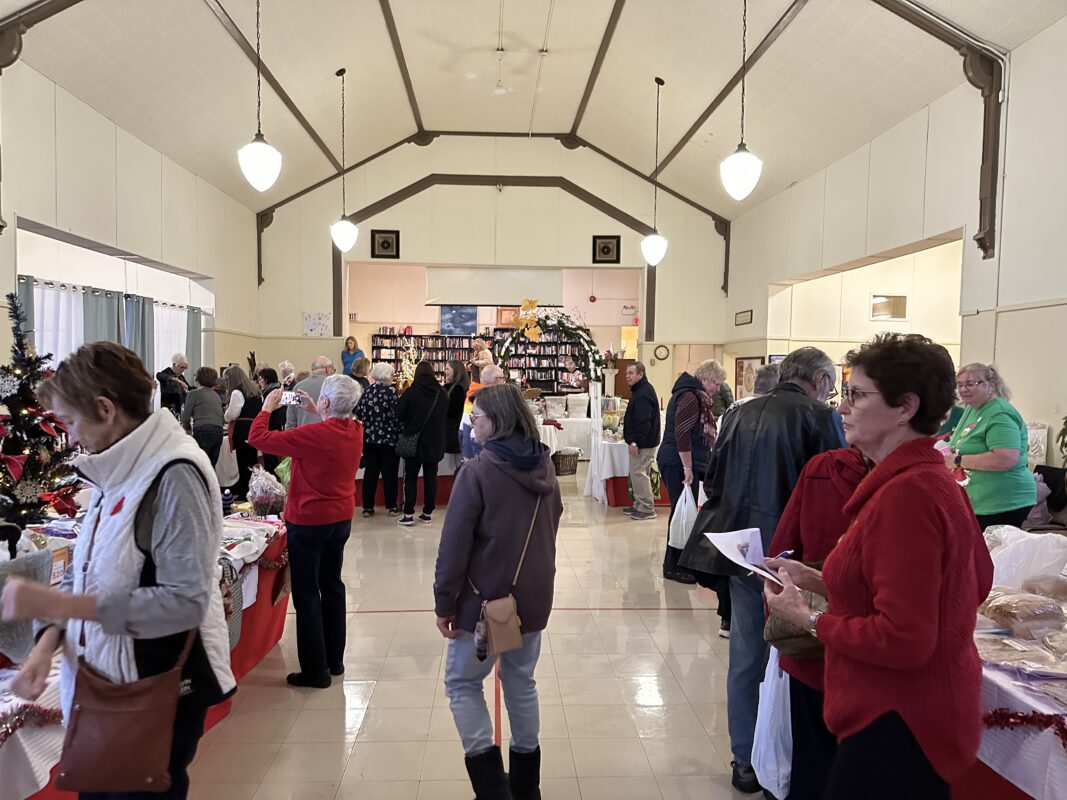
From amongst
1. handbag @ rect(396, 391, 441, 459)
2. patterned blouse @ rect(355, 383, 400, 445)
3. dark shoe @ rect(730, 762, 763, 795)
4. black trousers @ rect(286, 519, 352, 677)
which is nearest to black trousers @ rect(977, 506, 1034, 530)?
dark shoe @ rect(730, 762, 763, 795)

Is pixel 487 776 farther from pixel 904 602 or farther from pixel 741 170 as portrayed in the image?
pixel 741 170

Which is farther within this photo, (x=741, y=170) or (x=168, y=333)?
(x=168, y=333)

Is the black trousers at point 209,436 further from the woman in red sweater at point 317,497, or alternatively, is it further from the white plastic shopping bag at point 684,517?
the white plastic shopping bag at point 684,517

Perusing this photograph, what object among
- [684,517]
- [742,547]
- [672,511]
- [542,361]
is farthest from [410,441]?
[542,361]

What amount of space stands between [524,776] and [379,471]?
16.7 ft

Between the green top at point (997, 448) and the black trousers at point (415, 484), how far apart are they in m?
4.77

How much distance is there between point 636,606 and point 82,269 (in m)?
8.28

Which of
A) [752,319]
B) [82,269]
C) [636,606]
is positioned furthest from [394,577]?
[752,319]

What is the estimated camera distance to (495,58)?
9508 millimetres

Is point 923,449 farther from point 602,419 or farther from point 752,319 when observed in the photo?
point 752,319

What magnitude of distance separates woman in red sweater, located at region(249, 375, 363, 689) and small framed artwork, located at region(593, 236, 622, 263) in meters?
10.2

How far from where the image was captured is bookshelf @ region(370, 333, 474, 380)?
13938 mm

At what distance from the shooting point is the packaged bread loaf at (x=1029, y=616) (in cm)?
208

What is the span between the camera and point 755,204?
11641mm
